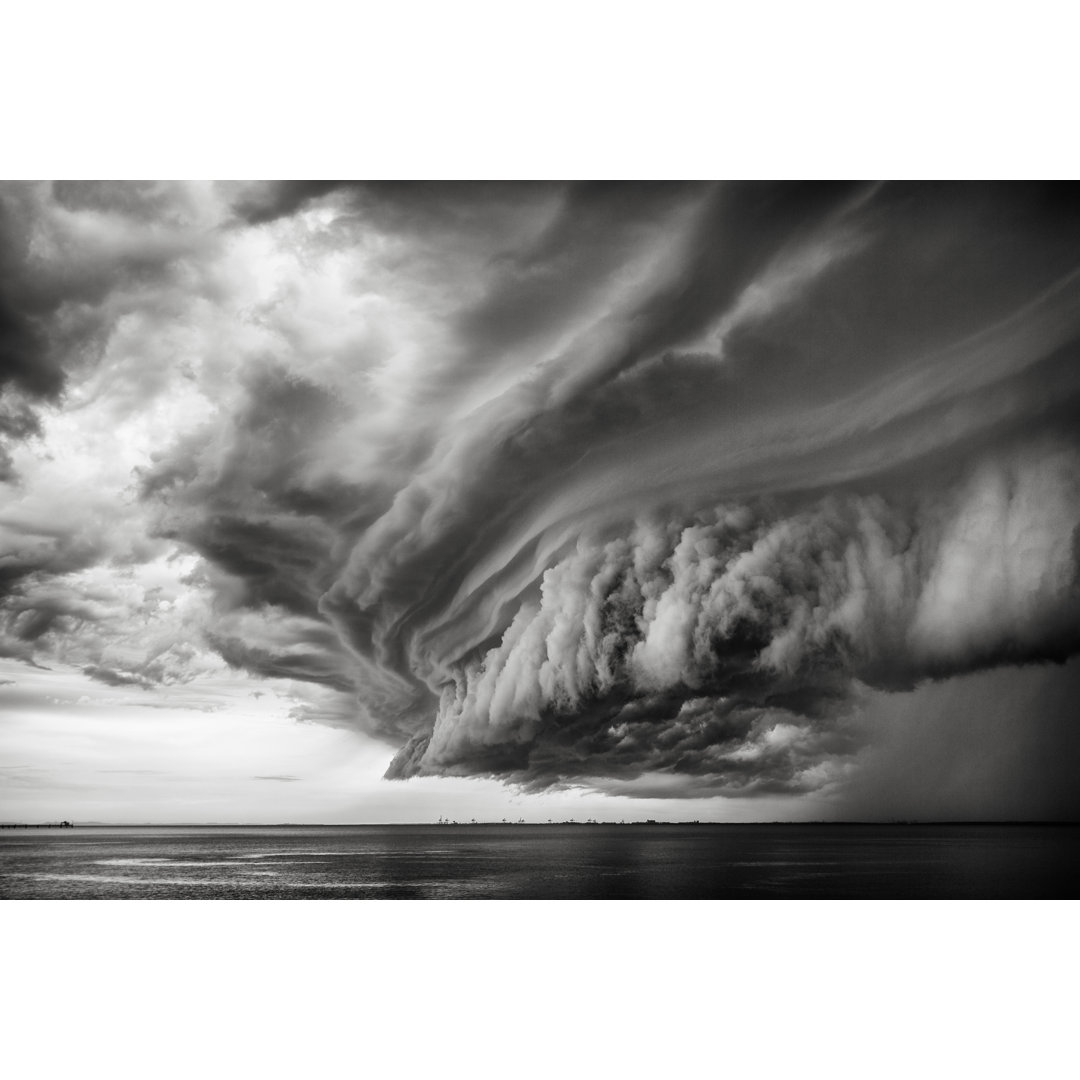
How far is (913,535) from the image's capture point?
13.5 meters

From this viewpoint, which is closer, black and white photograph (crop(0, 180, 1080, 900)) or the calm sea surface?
black and white photograph (crop(0, 180, 1080, 900))

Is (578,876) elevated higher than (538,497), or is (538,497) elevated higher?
(538,497)

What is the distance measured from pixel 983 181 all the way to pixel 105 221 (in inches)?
438

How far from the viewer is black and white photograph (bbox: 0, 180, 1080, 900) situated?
12680 mm

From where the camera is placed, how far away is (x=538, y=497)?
14.2 metres

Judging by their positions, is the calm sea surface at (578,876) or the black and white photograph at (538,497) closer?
the black and white photograph at (538,497)

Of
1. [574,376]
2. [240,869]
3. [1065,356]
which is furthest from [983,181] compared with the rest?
[240,869]

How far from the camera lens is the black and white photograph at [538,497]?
12680 millimetres

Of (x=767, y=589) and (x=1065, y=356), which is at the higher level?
(x=1065, y=356)

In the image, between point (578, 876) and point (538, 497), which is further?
point (578, 876)
